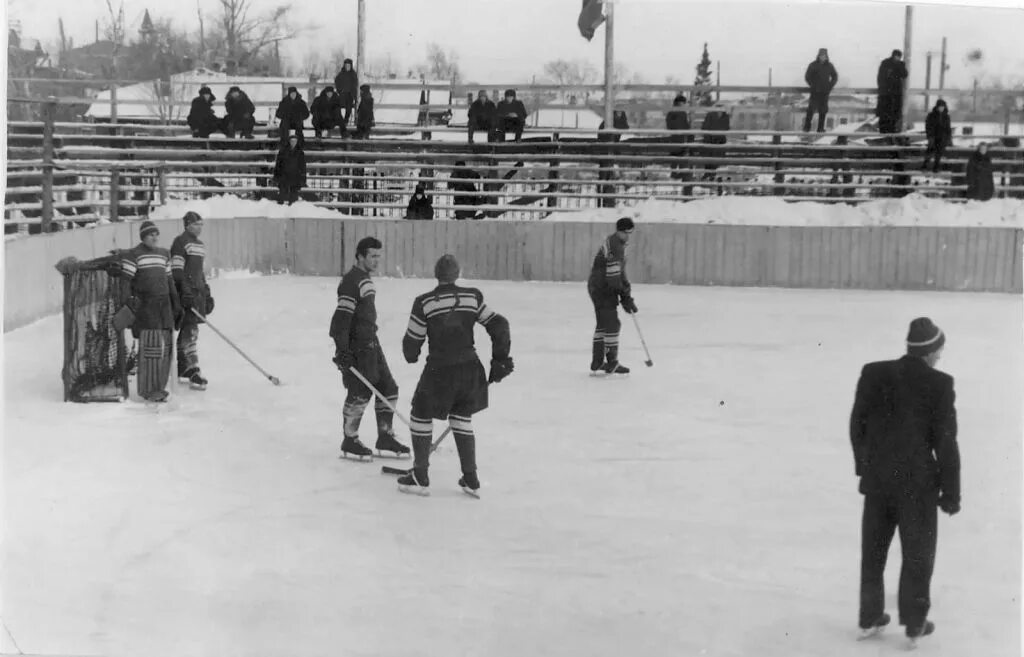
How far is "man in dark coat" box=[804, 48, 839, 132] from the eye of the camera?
36.2ft

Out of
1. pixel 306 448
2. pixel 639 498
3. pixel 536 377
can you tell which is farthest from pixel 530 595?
pixel 536 377

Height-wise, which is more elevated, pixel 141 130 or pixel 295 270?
pixel 141 130

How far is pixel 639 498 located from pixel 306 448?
2.62 m

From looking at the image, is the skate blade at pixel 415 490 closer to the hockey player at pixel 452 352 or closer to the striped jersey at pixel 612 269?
the hockey player at pixel 452 352

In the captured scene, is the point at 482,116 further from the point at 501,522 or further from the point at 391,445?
the point at 501,522

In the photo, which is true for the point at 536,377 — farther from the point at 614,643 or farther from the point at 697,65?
the point at 614,643

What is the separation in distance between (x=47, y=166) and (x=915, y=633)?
1176cm

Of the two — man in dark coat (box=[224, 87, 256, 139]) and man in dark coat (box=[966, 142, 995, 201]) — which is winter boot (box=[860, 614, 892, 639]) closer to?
man in dark coat (box=[966, 142, 995, 201])

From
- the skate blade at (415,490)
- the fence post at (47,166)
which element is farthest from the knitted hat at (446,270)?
the fence post at (47,166)

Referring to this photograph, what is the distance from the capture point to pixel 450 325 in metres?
8.07

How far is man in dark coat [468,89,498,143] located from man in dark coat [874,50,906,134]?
5.52 metres

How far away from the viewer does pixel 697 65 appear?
38.1ft

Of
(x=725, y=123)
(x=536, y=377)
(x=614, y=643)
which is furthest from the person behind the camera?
(x=725, y=123)

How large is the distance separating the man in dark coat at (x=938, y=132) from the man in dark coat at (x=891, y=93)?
0.43 metres
